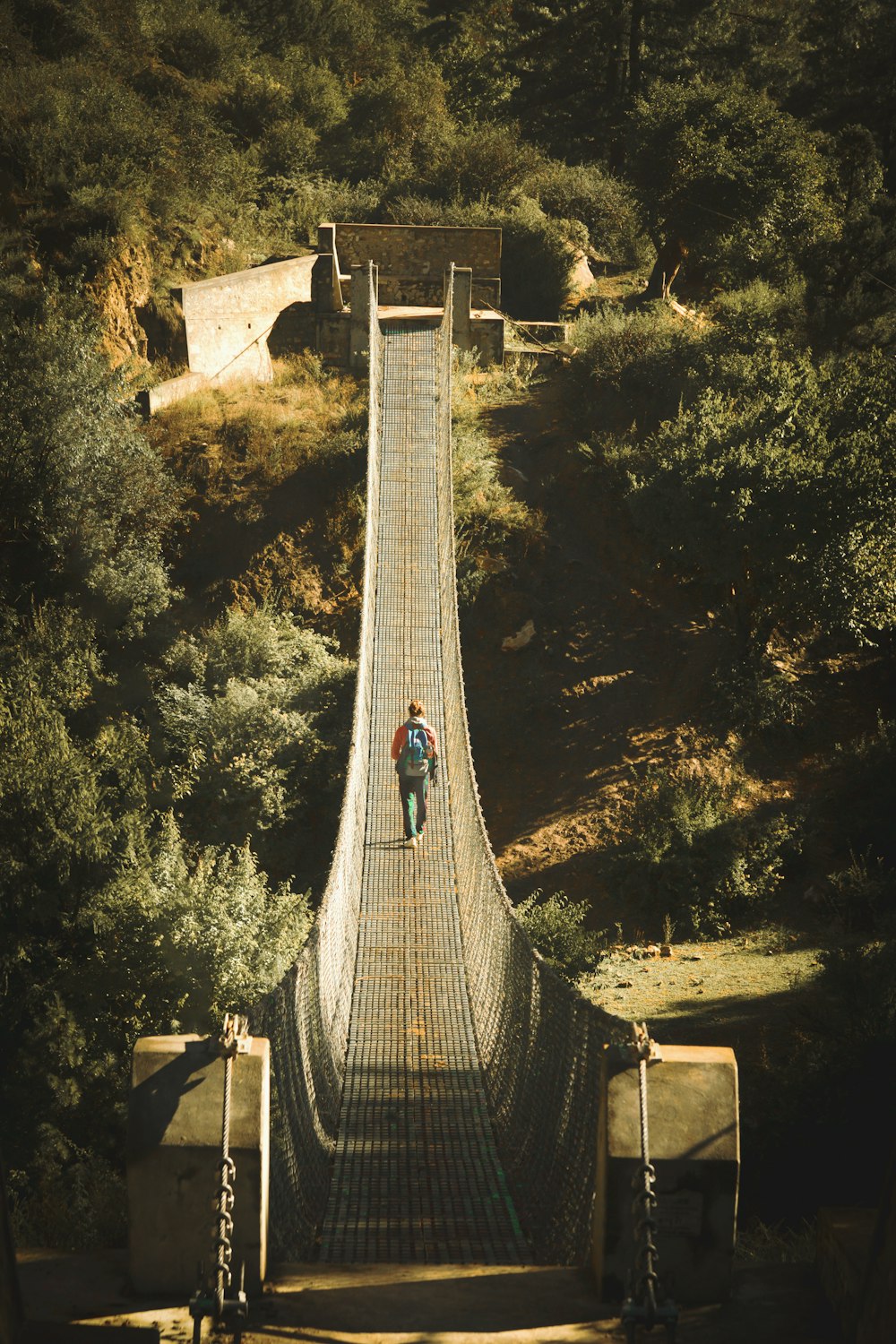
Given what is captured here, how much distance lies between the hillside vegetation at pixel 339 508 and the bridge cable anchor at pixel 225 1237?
3372 mm

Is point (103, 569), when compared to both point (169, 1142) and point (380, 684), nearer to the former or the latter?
point (380, 684)

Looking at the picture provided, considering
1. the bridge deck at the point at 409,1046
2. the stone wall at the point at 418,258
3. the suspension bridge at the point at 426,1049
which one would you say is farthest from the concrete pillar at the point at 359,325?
the suspension bridge at the point at 426,1049

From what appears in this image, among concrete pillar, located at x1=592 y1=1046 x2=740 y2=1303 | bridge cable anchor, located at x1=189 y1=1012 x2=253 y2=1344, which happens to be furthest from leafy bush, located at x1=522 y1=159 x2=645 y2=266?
bridge cable anchor, located at x1=189 y1=1012 x2=253 y2=1344

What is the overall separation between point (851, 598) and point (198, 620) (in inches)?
306

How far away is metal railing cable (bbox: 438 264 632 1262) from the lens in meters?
4.28

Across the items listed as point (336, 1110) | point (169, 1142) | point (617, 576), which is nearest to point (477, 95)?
point (617, 576)

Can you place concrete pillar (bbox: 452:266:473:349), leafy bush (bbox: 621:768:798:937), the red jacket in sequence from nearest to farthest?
the red jacket
leafy bush (bbox: 621:768:798:937)
concrete pillar (bbox: 452:266:473:349)

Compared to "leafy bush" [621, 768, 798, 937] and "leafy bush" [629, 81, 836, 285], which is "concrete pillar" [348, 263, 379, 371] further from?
"leafy bush" [621, 768, 798, 937]

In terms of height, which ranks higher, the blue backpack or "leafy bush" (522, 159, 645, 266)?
"leafy bush" (522, 159, 645, 266)

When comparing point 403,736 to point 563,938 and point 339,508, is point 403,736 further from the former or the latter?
point 339,508

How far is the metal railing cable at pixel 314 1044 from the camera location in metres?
4.65

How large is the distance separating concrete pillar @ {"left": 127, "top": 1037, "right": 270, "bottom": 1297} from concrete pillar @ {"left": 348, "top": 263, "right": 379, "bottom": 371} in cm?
1631

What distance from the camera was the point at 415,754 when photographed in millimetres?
→ 9086

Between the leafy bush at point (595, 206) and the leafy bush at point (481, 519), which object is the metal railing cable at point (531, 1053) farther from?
the leafy bush at point (595, 206)
